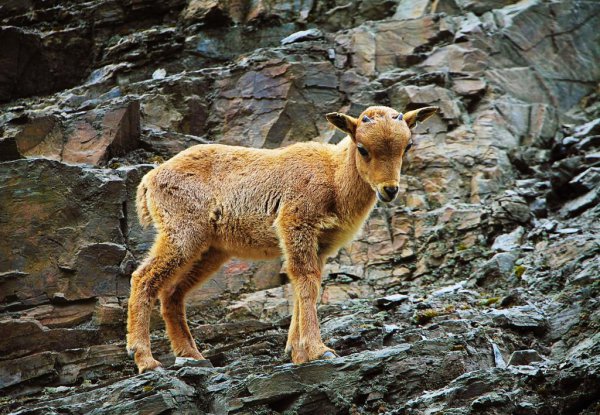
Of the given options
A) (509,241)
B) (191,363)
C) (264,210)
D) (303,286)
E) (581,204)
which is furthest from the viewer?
(581,204)

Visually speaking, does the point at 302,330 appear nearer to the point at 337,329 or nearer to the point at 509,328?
the point at 337,329

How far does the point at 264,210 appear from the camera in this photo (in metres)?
11.4

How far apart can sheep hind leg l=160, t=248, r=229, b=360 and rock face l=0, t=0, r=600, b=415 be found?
51 centimetres

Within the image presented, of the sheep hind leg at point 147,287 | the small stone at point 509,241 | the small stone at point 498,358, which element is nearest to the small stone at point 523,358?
the small stone at point 498,358

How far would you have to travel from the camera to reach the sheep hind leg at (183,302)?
11297 millimetres

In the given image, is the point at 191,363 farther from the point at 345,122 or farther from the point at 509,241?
the point at 509,241

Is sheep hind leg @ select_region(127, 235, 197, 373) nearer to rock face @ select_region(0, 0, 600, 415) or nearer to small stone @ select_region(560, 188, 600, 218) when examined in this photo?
rock face @ select_region(0, 0, 600, 415)

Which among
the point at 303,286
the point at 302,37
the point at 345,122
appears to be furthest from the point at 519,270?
the point at 302,37

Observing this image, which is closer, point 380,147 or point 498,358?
point 498,358

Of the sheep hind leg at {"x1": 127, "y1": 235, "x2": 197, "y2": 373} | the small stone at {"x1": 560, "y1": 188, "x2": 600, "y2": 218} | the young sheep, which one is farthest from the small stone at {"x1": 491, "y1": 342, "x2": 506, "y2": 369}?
the small stone at {"x1": 560, "y1": 188, "x2": 600, "y2": 218}

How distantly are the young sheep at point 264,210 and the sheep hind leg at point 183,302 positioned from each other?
0.02m

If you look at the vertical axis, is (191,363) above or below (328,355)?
below

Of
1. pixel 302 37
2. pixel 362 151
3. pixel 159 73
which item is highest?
pixel 302 37

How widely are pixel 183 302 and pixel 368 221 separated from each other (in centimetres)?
560
